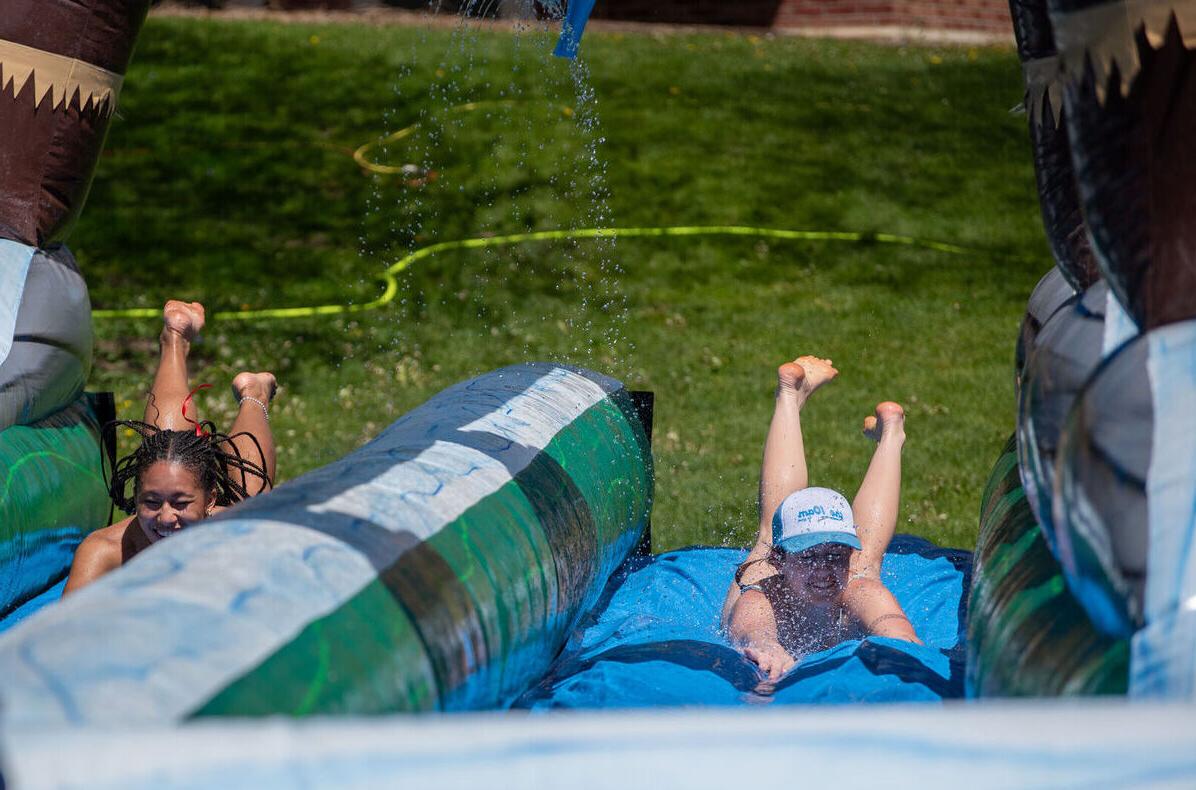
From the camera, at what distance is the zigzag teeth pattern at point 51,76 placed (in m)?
3.60

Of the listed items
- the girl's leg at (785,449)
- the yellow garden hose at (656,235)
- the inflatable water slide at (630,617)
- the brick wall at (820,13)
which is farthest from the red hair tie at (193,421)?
the brick wall at (820,13)

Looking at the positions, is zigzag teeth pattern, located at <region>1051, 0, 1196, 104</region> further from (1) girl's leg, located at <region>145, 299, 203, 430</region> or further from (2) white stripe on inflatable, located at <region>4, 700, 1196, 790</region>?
(1) girl's leg, located at <region>145, 299, 203, 430</region>

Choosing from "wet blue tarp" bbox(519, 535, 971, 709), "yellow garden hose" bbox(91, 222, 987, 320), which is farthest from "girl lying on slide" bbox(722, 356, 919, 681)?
"yellow garden hose" bbox(91, 222, 987, 320)

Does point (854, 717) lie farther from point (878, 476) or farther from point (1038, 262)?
point (1038, 262)

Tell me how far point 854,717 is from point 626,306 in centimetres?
663

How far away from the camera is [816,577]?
357cm

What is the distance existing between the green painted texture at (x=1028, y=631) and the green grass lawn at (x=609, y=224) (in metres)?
2.41

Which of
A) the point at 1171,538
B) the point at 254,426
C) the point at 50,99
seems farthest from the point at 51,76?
the point at 1171,538

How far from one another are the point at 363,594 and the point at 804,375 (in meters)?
2.40

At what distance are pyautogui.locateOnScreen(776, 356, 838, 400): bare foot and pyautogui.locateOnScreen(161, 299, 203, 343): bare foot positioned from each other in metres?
1.92

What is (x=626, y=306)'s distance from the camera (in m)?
8.12

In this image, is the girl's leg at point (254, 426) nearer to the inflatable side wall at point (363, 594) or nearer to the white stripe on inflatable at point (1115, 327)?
the inflatable side wall at point (363, 594)

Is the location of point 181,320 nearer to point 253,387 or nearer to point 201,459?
point 253,387

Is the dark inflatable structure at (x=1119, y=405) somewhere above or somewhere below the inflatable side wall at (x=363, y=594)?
above
